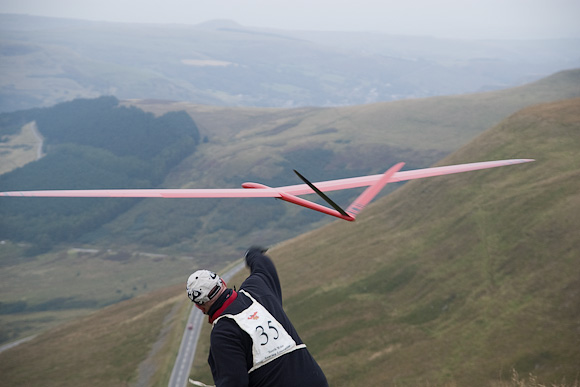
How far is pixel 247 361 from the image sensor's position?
8914 mm

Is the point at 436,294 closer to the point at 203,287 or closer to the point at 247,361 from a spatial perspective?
the point at 247,361

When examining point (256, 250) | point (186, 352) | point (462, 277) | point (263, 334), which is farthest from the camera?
point (186, 352)

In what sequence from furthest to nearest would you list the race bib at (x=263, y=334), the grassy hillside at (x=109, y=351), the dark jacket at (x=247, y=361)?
the grassy hillside at (x=109, y=351) → the race bib at (x=263, y=334) → the dark jacket at (x=247, y=361)

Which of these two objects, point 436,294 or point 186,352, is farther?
point 186,352

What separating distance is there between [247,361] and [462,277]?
2334 inches

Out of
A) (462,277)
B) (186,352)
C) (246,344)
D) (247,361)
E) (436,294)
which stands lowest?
(186,352)

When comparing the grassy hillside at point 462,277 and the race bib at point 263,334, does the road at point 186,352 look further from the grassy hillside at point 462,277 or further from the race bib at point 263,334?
the race bib at point 263,334

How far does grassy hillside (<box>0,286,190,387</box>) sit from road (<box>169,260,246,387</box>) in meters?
0.96

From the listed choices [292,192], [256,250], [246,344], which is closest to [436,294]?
[292,192]

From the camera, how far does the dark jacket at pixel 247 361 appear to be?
8562 mm

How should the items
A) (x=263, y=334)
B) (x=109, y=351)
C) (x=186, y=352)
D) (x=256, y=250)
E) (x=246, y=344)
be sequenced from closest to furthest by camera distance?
(x=246, y=344), (x=263, y=334), (x=256, y=250), (x=186, y=352), (x=109, y=351)

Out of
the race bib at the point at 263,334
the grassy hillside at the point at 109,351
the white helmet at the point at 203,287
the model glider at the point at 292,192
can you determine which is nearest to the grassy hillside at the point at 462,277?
the grassy hillside at the point at 109,351

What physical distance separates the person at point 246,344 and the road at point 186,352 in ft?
189

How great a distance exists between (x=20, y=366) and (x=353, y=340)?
6486 cm
